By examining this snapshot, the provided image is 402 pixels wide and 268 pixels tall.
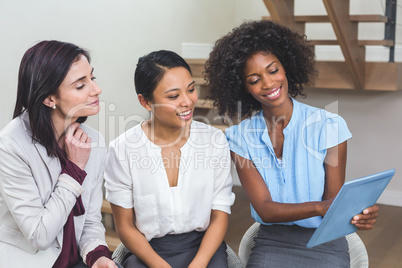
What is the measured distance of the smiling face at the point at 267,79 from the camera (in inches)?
73.9

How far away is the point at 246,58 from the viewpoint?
1929 millimetres

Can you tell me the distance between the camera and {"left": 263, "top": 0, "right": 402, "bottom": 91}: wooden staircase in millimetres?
3543

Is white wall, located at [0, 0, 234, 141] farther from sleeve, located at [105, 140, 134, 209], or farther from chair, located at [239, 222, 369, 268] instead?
chair, located at [239, 222, 369, 268]

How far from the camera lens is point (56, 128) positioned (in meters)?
1.66

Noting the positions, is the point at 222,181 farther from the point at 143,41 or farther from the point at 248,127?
the point at 143,41

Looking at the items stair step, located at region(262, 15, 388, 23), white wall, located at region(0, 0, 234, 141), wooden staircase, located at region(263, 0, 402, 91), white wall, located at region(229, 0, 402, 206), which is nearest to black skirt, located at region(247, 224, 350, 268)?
white wall, located at region(0, 0, 234, 141)

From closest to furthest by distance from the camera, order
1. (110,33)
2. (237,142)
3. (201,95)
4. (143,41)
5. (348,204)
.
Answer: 1. (348,204)
2. (237,142)
3. (110,33)
4. (143,41)
5. (201,95)

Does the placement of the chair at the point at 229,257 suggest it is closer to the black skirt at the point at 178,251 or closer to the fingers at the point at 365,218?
the black skirt at the point at 178,251

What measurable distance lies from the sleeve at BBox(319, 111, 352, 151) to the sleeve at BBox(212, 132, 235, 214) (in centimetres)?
37

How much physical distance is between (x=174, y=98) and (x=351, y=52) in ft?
7.38

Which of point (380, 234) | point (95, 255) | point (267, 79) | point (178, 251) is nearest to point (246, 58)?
point (267, 79)

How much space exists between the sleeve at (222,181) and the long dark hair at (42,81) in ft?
1.92

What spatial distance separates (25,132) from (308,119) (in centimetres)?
104

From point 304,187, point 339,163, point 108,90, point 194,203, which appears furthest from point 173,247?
point 108,90
